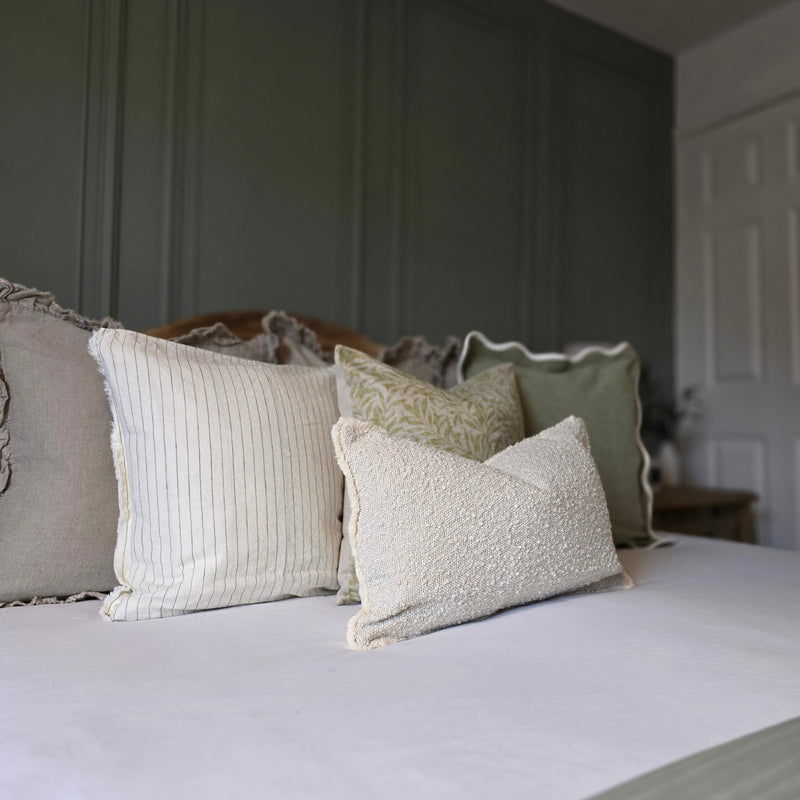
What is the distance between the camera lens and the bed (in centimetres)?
61

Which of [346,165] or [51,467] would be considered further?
[346,165]

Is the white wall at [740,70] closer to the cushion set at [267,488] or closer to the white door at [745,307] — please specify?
the white door at [745,307]

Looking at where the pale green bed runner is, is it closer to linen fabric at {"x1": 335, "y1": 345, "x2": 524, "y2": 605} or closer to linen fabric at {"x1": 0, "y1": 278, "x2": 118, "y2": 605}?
linen fabric at {"x1": 335, "y1": 345, "x2": 524, "y2": 605}

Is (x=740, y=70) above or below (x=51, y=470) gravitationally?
above

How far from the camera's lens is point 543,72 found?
2838 millimetres

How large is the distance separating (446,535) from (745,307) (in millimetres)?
2616

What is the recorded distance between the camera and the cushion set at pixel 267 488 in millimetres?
1021

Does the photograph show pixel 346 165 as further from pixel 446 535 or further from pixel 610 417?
pixel 446 535

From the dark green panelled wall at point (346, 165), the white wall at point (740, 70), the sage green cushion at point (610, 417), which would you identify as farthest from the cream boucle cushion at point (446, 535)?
the white wall at point (740, 70)

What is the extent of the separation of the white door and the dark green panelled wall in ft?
0.44

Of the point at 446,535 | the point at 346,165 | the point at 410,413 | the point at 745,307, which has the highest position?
the point at 346,165

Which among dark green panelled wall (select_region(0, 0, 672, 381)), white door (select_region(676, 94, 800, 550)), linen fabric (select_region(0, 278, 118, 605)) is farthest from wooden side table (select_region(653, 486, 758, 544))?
linen fabric (select_region(0, 278, 118, 605))

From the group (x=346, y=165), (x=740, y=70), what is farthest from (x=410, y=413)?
(x=740, y=70)

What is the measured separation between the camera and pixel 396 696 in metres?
0.78
